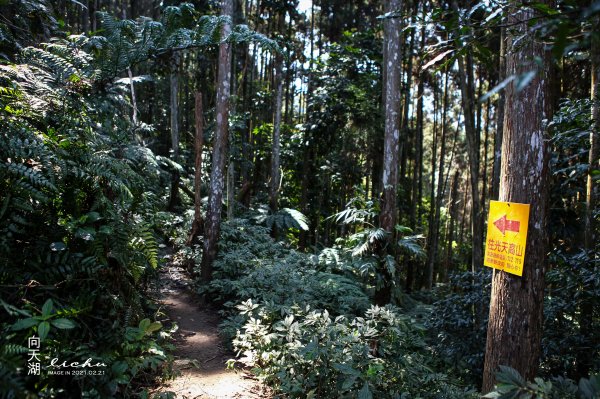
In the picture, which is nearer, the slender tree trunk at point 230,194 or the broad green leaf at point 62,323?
the broad green leaf at point 62,323

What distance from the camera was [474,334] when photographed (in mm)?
5160

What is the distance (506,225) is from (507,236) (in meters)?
0.09

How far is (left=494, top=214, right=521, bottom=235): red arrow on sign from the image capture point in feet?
9.17

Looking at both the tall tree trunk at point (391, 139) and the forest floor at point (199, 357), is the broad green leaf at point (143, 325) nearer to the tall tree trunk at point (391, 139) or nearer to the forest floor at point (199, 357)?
the forest floor at point (199, 357)

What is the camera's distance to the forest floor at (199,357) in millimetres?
3611

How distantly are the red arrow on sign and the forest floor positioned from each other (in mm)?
2713

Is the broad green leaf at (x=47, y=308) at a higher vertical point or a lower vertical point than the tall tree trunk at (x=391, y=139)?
lower

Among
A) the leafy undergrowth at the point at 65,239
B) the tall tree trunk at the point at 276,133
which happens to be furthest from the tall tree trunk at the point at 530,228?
the tall tree trunk at the point at 276,133

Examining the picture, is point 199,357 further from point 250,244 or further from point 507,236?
point 250,244

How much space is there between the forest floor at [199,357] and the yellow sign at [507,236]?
8.37 ft

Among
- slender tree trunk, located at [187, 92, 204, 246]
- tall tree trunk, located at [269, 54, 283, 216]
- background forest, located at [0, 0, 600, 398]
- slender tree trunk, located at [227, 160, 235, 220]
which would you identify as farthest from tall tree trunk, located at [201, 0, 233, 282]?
tall tree trunk, located at [269, 54, 283, 216]

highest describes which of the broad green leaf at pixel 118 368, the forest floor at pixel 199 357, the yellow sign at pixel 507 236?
the yellow sign at pixel 507 236

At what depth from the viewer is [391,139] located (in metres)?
6.46

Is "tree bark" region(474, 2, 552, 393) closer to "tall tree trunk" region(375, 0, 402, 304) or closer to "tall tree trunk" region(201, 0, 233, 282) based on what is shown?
"tall tree trunk" region(375, 0, 402, 304)
